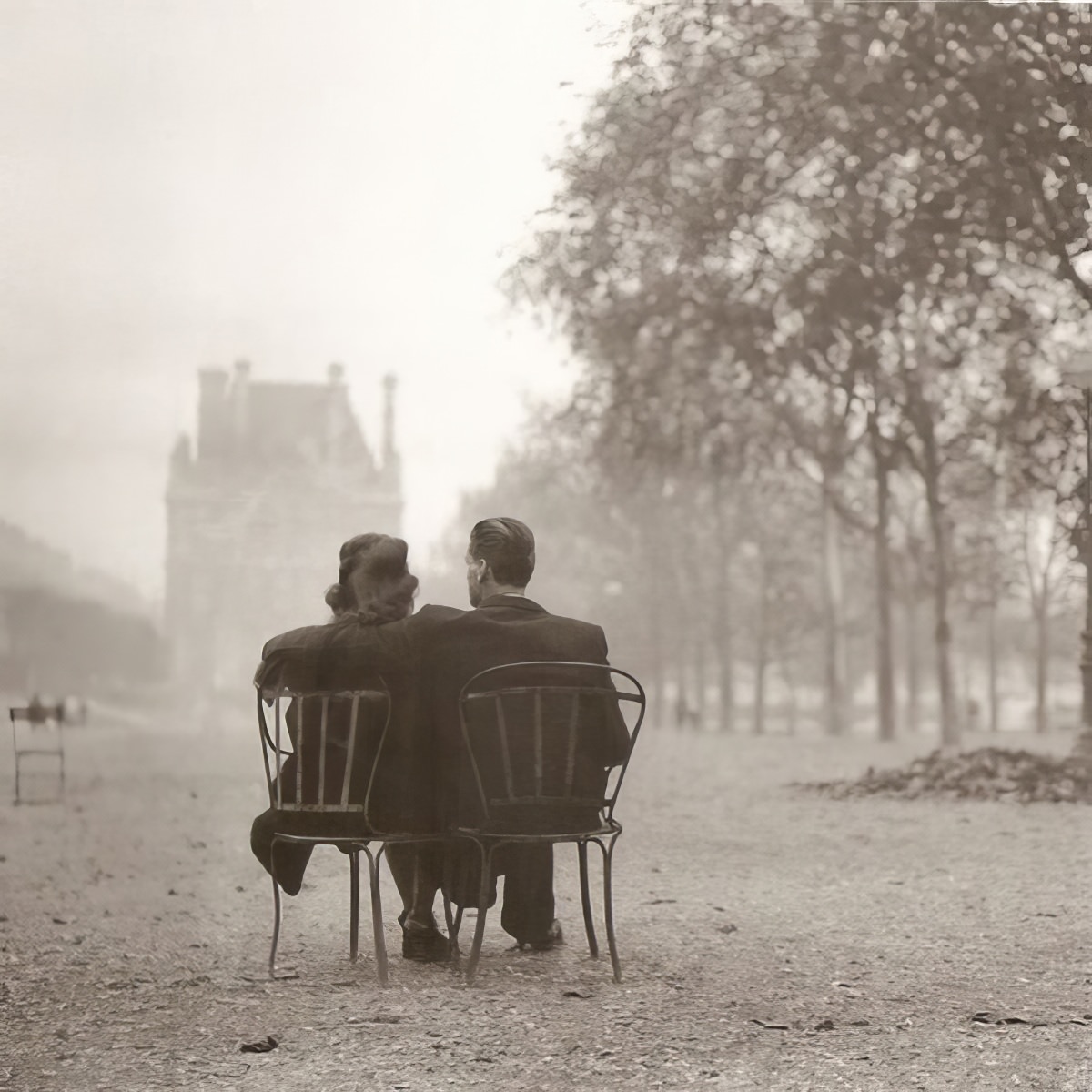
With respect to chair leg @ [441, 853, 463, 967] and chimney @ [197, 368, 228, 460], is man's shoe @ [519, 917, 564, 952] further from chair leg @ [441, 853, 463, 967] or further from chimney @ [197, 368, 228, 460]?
chimney @ [197, 368, 228, 460]

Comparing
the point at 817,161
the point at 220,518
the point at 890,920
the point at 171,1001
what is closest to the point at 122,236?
the point at 220,518

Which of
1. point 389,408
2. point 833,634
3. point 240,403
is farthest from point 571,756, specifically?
point 833,634

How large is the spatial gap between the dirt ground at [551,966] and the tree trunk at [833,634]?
11.6 metres

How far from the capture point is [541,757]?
4.88 metres

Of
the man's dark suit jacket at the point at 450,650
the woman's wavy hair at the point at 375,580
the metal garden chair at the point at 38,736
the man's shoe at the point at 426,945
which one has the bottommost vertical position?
the man's shoe at the point at 426,945

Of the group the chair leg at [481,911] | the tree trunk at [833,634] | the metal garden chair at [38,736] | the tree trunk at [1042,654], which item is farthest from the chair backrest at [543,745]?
the tree trunk at [1042,654]

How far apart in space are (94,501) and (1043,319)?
23.7 feet

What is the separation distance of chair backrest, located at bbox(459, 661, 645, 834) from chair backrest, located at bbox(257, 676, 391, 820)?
31 centimetres

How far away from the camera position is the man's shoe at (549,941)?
212 inches

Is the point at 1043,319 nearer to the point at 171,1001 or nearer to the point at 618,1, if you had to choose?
the point at 618,1

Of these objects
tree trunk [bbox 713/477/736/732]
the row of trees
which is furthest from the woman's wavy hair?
tree trunk [bbox 713/477/736/732]

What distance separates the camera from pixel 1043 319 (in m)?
10.8

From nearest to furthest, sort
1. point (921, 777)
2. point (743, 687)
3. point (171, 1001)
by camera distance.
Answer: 1. point (171, 1001)
2. point (921, 777)
3. point (743, 687)

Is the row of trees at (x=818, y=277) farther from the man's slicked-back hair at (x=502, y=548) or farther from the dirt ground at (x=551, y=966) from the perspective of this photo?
the man's slicked-back hair at (x=502, y=548)
